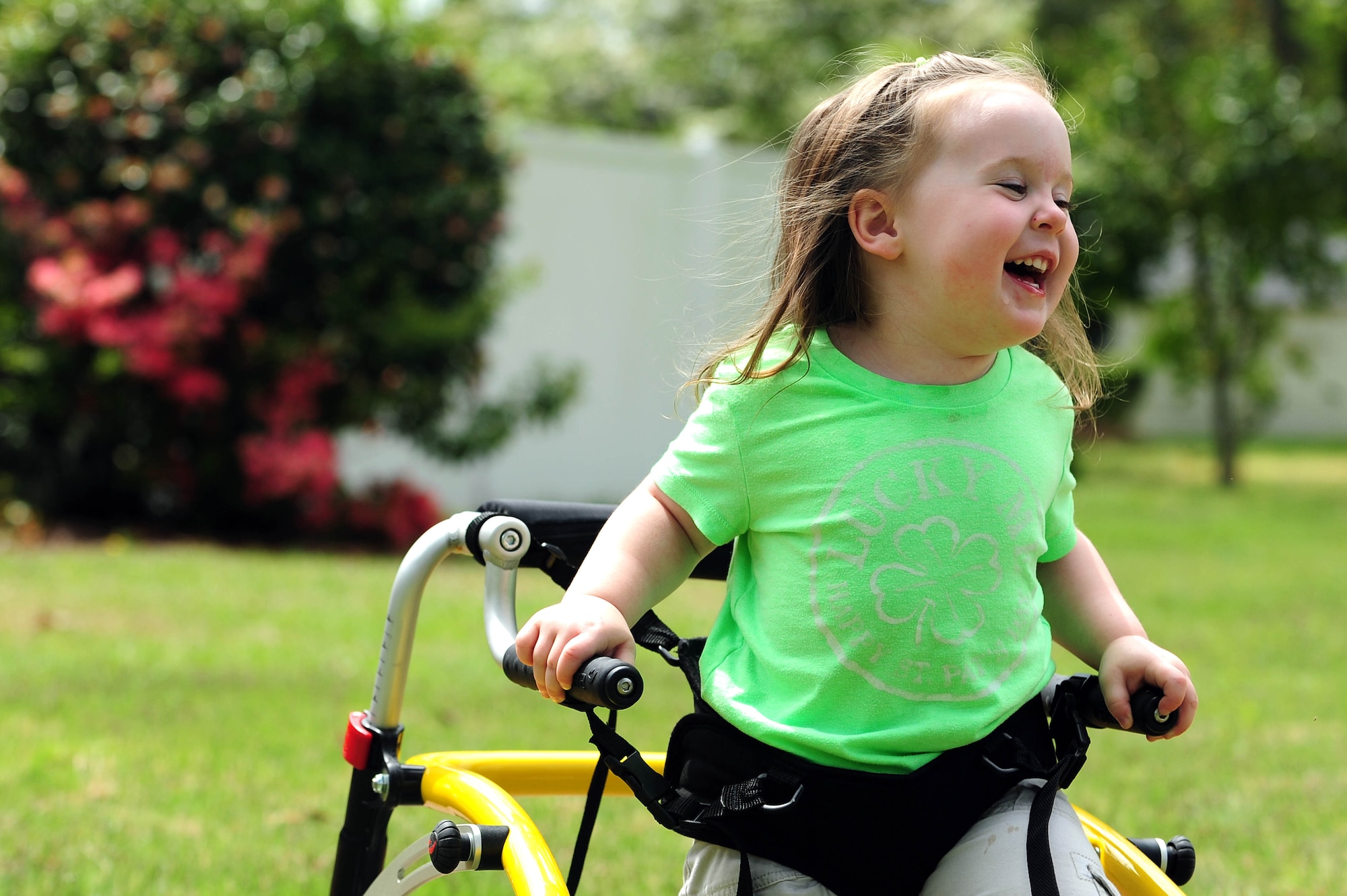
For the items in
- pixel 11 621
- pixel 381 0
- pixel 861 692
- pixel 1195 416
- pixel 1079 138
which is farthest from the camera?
pixel 1195 416

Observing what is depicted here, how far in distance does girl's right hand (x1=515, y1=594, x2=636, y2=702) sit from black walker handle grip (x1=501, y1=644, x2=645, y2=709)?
2 cm

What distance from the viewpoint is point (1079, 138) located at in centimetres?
1298

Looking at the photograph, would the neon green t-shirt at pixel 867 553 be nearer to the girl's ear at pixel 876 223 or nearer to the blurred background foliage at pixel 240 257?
the girl's ear at pixel 876 223

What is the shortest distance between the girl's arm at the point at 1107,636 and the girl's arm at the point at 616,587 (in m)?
0.47

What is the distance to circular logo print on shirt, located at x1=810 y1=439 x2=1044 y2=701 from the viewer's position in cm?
164

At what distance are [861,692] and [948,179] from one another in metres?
0.59

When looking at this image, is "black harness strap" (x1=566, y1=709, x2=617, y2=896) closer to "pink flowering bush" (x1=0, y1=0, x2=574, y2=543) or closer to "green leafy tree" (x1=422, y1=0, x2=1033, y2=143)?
"pink flowering bush" (x1=0, y1=0, x2=574, y2=543)

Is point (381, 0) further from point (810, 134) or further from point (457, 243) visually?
point (810, 134)

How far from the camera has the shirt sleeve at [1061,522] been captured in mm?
1827

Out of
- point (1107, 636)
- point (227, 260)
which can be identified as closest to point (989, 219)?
Result: point (1107, 636)

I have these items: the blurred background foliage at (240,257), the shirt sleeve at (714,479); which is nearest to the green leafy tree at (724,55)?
the blurred background foliage at (240,257)

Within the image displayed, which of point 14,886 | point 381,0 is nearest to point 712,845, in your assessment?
point 14,886

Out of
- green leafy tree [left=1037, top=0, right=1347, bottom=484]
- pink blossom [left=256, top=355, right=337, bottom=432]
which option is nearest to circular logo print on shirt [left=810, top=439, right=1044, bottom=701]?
pink blossom [left=256, top=355, right=337, bottom=432]

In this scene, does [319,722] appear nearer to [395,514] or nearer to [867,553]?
[867,553]
